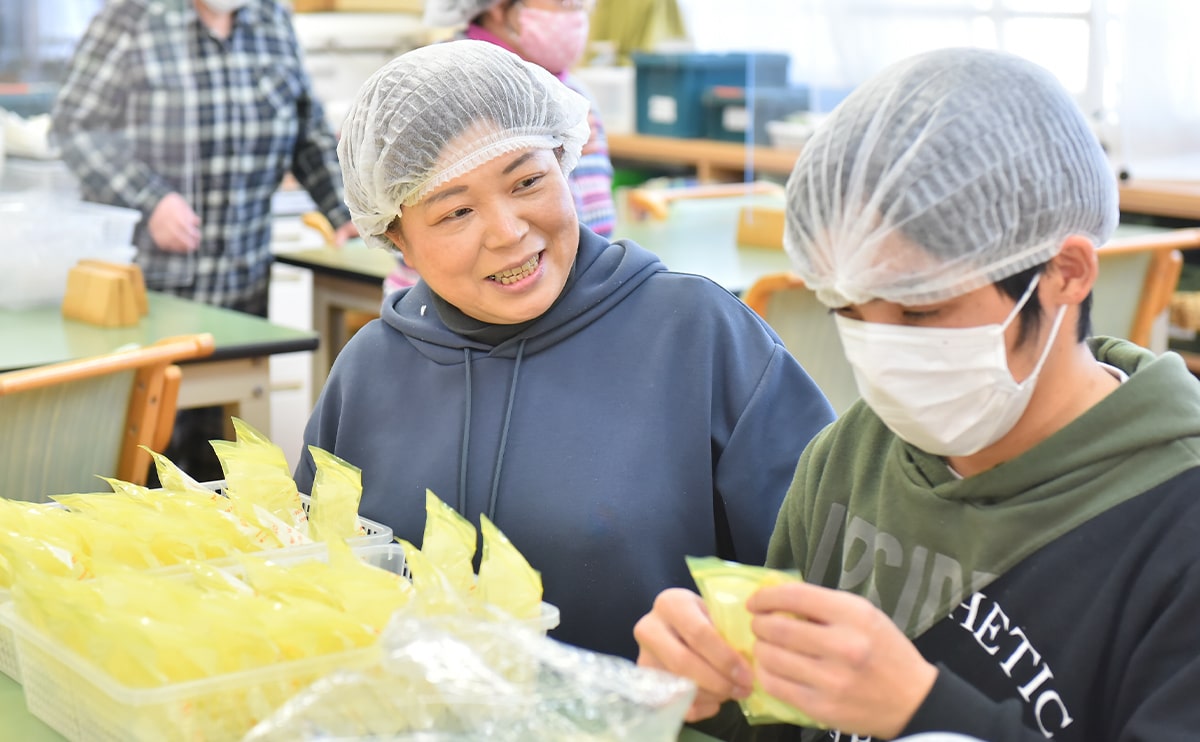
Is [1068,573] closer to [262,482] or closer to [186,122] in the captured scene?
[262,482]

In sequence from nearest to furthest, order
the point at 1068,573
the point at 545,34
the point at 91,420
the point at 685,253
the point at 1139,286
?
the point at 1068,573 → the point at 91,420 → the point at 545,34 → the point at 1139,286 → the point at 685,253

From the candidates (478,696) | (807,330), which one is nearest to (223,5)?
(807,330)

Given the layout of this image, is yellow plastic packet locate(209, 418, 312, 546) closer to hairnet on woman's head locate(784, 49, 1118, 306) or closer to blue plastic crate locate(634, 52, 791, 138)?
hairnet on woman's head locate(784, 49, 1118, 306)

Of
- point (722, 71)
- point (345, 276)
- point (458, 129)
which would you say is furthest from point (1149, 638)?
point (722, 71)

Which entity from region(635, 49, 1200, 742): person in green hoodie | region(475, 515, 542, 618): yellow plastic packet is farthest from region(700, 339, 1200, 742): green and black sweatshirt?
region(475, 515, 542, 618): yellow plastic packet

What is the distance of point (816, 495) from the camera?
128 cm

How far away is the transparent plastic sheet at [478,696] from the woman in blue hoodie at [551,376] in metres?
0.54

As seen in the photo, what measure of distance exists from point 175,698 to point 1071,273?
0.71 meters

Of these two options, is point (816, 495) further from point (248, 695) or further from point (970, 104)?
point (248, 695)

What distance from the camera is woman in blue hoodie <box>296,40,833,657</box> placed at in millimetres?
1511

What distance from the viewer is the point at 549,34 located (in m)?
2.78

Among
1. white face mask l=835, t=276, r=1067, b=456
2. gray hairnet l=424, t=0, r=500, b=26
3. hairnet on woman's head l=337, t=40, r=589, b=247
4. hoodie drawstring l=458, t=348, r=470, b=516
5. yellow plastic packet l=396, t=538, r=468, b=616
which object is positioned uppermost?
gray hairnet l=424, t=0, r=500, b=26

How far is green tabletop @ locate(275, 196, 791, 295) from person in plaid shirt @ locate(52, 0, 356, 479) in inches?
9.7

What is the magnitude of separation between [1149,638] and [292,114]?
2.96m
